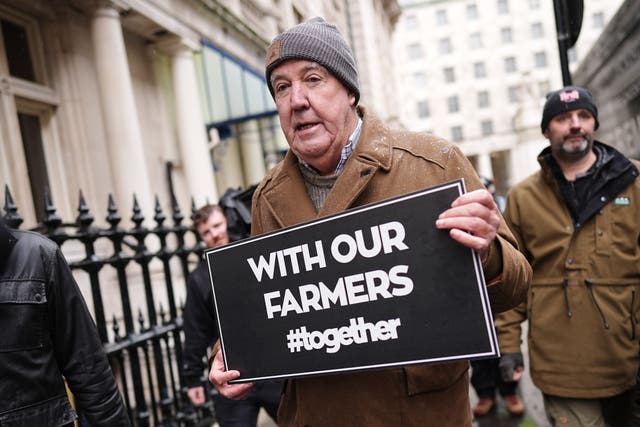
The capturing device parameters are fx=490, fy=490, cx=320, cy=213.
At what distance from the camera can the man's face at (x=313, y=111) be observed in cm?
174

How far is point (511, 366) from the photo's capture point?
3.01m

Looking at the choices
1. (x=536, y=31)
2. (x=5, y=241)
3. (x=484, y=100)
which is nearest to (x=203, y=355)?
(x=5, y=241)

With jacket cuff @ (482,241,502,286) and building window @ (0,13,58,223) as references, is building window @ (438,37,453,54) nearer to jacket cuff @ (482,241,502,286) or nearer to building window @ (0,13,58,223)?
building window @ (0,13,58,223)

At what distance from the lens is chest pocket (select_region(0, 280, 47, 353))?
2107 millimetres

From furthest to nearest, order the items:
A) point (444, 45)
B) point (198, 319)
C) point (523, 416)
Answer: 1. point (444, 45)
2. point (523, 416)
3. point (198, 319)

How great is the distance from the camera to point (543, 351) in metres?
2.85

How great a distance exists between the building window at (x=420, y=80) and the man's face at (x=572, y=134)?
61.1m

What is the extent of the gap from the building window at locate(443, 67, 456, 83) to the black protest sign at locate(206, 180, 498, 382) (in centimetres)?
6298

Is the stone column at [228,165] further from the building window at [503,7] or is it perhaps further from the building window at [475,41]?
the building window at [503,7]

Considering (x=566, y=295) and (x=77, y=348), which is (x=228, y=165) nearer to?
(x=77, y=348)

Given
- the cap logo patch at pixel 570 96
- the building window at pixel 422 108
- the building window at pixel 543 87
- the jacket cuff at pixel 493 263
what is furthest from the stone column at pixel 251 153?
the building window at pixel 543 87

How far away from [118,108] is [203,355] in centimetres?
572

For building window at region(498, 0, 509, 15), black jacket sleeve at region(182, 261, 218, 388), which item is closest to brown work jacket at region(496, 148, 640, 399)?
black jacket sleeve at region(182, 261, 218, 388)

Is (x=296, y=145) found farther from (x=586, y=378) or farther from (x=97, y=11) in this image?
(x=97, y=11)
